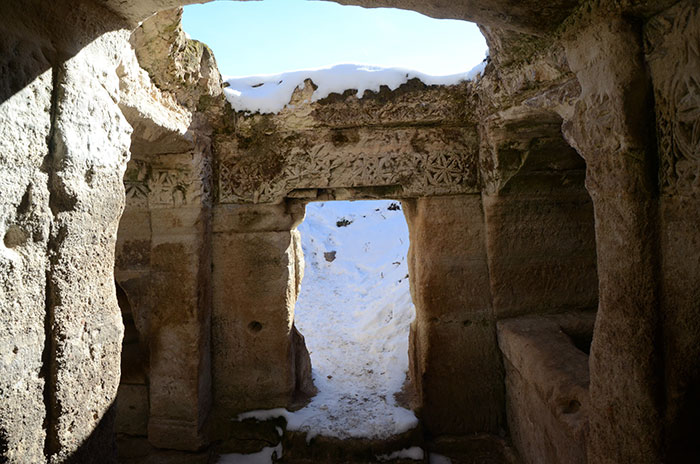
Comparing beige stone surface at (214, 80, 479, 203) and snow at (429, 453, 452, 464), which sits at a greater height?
beige stone surface at (214, 80, 479, 203)

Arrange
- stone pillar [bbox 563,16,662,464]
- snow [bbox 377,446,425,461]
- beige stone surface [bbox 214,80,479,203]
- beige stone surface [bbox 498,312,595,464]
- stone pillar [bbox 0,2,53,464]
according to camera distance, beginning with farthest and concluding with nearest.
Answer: beige stone surface [bbox 214,80,479,203]
snow [bbox 377,446,425,461]
beige stone surface [bbox 498,312,595,464]
stone pillar [bbox 563,16,662,464]
stone pillar [bbox 0,2,53,464]

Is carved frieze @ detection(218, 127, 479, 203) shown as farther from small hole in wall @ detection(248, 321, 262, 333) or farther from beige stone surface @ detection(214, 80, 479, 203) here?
small hole in wall @ detection(248, 321, 262, 333)

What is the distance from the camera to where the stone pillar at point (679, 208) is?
4.60 feet

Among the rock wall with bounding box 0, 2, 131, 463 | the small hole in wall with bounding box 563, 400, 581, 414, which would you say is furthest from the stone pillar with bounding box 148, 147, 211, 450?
the small hole in wall with bounding box 563, 400, 581, 414

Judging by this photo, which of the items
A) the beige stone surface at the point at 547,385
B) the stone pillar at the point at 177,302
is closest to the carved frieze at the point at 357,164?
the stone pillar at the point at 177,302

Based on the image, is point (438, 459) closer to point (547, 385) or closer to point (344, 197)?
point (547, 385)

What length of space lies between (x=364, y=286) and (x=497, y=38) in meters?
7.84

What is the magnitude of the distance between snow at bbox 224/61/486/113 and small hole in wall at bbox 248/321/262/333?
179 cm

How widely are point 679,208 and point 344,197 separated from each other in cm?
261

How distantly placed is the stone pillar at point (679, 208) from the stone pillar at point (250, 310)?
274 centimetres

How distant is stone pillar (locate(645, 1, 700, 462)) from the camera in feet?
4.60

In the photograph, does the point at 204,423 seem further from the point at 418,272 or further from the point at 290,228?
the point at 418,272

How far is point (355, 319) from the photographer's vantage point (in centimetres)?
772

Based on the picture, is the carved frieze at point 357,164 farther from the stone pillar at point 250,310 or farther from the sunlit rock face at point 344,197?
the stone pillar at point 250,310
